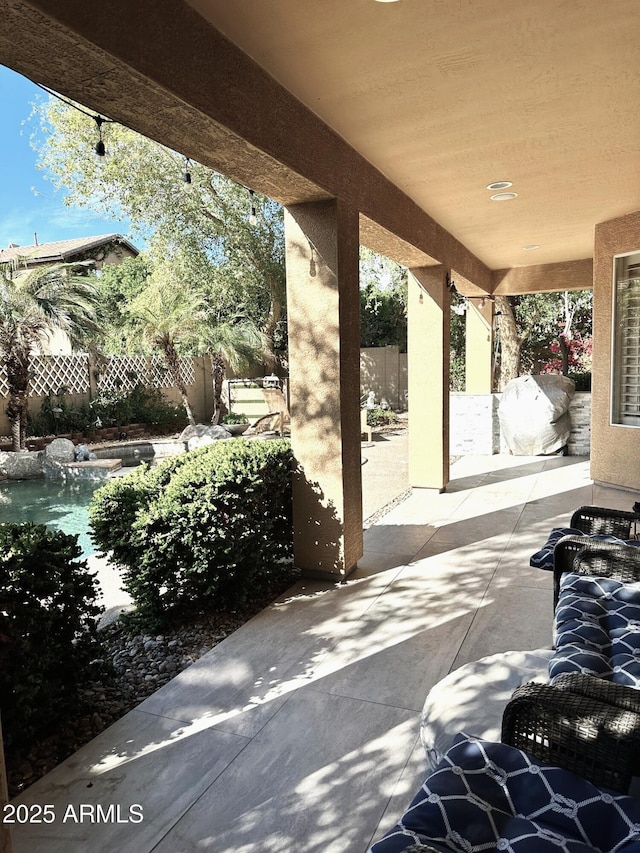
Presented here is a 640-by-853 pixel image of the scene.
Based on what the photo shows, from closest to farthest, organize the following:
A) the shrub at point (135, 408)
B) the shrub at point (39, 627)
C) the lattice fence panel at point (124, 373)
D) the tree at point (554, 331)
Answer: the shrub at point (39, 627), the shrub at point (135, 408), the lattice fence panel at point (124, 373), the tree at point (554, 331)

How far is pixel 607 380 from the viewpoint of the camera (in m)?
6.22

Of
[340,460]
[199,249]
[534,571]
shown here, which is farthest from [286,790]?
[199,249]

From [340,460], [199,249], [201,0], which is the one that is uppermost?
[199,249]

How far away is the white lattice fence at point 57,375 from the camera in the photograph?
1079cm

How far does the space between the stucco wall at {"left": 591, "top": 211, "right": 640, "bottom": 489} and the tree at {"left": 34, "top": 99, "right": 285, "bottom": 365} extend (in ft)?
23.1

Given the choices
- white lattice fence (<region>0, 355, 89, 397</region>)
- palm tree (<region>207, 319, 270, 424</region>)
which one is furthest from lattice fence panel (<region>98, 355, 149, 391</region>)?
palm tree (<region>207, 319, 270, 424</region>)

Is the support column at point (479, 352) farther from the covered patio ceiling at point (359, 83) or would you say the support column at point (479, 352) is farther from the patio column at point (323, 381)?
the patio column at point (323, 381)

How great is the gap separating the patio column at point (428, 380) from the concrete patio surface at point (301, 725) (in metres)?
2.13

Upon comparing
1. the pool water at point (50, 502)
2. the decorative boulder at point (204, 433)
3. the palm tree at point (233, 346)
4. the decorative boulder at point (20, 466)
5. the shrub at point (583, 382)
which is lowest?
the pool water at point (50, 502)

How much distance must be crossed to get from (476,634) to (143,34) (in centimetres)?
300

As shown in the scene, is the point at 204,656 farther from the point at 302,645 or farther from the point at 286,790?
the point at 286,790

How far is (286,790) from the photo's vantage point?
1909 millimetres

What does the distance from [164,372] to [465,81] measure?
11805 mm

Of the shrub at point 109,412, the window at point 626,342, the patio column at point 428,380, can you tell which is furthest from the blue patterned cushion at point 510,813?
the shrub at point 109,412
